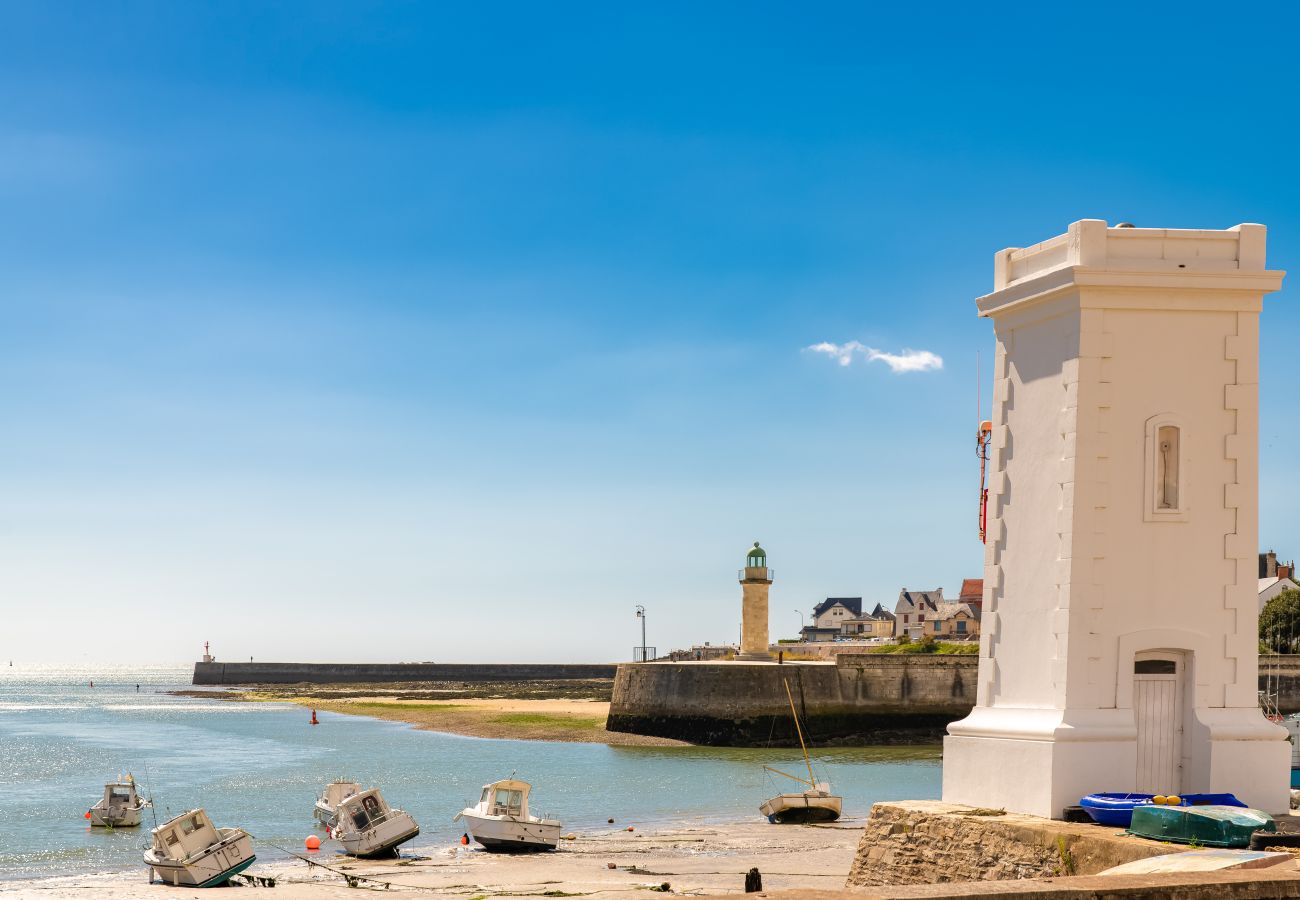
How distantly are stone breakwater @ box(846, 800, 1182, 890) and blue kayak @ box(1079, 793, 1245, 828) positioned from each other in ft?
0.51

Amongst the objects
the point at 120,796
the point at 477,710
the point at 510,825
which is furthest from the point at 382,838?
the point at 477,710

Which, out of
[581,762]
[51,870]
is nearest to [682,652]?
[581,762]

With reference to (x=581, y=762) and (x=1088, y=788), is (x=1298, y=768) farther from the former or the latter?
(x=1088, y=788)

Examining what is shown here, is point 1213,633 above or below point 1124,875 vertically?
above

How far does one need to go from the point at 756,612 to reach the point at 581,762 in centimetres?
1265

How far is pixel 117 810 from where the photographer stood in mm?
31891

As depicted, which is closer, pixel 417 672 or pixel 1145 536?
pixel 1145 536

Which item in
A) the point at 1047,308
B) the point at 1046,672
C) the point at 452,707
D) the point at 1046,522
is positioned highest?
the point at 1047,308

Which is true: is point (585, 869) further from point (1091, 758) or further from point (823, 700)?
point (823, 700)

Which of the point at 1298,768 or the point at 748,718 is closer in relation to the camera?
the point at 1298,768

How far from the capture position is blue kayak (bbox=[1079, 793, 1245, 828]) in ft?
37.0

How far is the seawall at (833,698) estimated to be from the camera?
1977 inches

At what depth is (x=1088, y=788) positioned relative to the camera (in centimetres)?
1202

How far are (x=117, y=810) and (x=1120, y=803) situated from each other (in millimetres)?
27141
